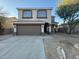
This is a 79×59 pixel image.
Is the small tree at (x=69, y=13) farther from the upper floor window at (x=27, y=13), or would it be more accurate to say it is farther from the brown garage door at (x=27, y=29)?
the brown garage door at (x=27, y=29)

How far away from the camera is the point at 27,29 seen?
101ft

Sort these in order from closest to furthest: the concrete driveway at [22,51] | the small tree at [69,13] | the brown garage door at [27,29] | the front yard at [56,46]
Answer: the concrete driveway at [22,51], the front yard at [56,46], the brown garage door at [27,29], the small tree at [69,13]

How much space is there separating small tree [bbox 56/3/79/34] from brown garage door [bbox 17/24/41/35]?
8.26 metres

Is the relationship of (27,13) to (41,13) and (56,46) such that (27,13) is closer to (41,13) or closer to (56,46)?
(41,13)

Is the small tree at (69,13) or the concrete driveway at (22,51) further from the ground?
the small tree at (69,13)

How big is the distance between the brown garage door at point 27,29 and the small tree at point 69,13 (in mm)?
8263

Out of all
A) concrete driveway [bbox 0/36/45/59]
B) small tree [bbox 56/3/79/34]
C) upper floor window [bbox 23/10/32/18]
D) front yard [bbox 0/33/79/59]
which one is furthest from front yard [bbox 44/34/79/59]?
upper floor window [bbox 23/10/32/18]

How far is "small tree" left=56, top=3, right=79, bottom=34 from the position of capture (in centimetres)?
3294

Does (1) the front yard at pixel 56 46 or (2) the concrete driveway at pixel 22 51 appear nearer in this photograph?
(2) the concrete driveway at pixel 22 51

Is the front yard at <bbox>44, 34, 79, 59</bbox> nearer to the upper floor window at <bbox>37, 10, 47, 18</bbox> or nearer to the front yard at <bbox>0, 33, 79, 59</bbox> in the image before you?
the front yard at <bbox>0, 33, 79, 59</bbox>

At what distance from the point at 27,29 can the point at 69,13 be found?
35.5 ft

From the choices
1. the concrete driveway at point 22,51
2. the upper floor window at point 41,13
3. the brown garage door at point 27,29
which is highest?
the upper floor window at point 41,13

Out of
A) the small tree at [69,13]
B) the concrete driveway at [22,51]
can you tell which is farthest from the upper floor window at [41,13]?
the concrete driveway at [22,51]

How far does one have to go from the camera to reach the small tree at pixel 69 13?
32.9m
